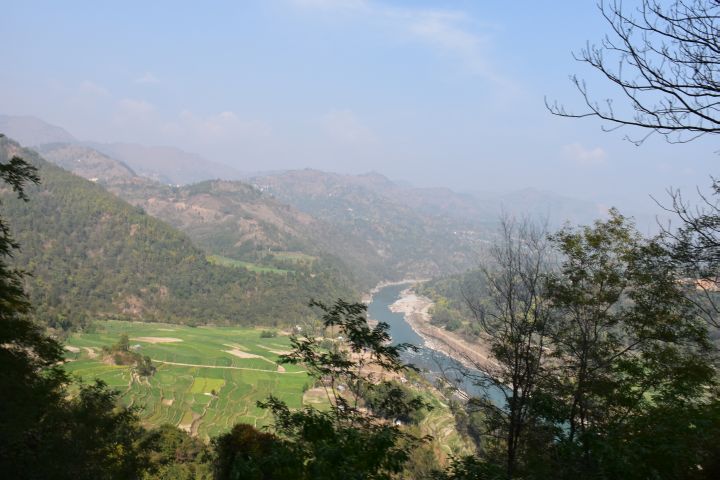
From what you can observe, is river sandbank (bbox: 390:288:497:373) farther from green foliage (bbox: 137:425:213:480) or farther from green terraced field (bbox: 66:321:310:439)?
green foliage (bbox: 137:425:213:480)

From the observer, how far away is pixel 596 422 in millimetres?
8555

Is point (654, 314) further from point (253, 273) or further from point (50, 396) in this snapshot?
point (253, 273)

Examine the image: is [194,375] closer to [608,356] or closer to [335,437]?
[608,356]

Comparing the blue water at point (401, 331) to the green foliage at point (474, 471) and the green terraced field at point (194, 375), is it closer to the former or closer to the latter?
the green terraced field at point (194, 375)

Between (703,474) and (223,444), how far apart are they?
9.49 metres

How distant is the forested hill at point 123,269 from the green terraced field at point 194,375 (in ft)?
39.9

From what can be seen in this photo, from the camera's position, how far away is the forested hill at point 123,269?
79500 millimetres

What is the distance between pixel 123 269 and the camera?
8875cm

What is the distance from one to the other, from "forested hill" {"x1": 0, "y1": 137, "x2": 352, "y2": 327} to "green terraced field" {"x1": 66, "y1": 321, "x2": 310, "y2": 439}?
1216cm

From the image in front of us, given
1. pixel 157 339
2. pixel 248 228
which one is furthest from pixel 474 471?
pixel 248 228

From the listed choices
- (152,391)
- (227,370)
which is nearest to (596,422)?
(152,391)

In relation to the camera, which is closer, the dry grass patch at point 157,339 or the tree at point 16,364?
the tree at point 16,364

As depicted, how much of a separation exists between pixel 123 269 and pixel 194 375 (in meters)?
49.9

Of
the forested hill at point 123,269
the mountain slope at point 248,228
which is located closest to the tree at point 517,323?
the forested hill at point 123,269
